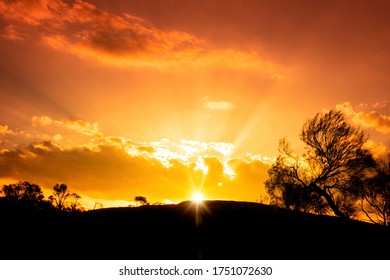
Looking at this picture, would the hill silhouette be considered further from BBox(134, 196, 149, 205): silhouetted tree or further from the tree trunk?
BBox(134, 196, 149, 205): silhouetted tree

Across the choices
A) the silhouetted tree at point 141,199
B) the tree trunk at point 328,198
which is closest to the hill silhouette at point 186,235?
the tree trunk at point 328,198

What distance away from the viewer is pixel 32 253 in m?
11.9

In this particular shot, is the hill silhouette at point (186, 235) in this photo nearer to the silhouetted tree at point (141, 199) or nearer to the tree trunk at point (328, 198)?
the tree trunk at point (328, 198)

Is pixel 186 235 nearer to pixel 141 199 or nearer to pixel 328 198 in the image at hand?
pixel 328 198

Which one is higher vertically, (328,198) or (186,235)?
(328,198)

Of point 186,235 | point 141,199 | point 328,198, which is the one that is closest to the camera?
point 186,235

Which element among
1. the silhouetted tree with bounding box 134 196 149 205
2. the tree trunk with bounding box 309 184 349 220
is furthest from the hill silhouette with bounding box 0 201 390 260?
the silhouetted tree with bounding box 134 196 149 205

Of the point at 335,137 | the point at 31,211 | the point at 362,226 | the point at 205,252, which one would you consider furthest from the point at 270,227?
the point at 335,137

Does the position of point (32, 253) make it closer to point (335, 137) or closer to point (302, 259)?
point (302, 259)

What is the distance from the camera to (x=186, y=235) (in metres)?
13.1

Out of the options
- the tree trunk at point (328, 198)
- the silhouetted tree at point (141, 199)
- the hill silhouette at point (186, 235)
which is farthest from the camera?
the silhouetted tree at point (141, 199)

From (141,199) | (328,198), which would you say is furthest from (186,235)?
(141,199)

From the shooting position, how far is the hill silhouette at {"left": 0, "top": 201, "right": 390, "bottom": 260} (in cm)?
1197

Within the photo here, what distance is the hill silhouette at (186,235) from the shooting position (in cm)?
1197
